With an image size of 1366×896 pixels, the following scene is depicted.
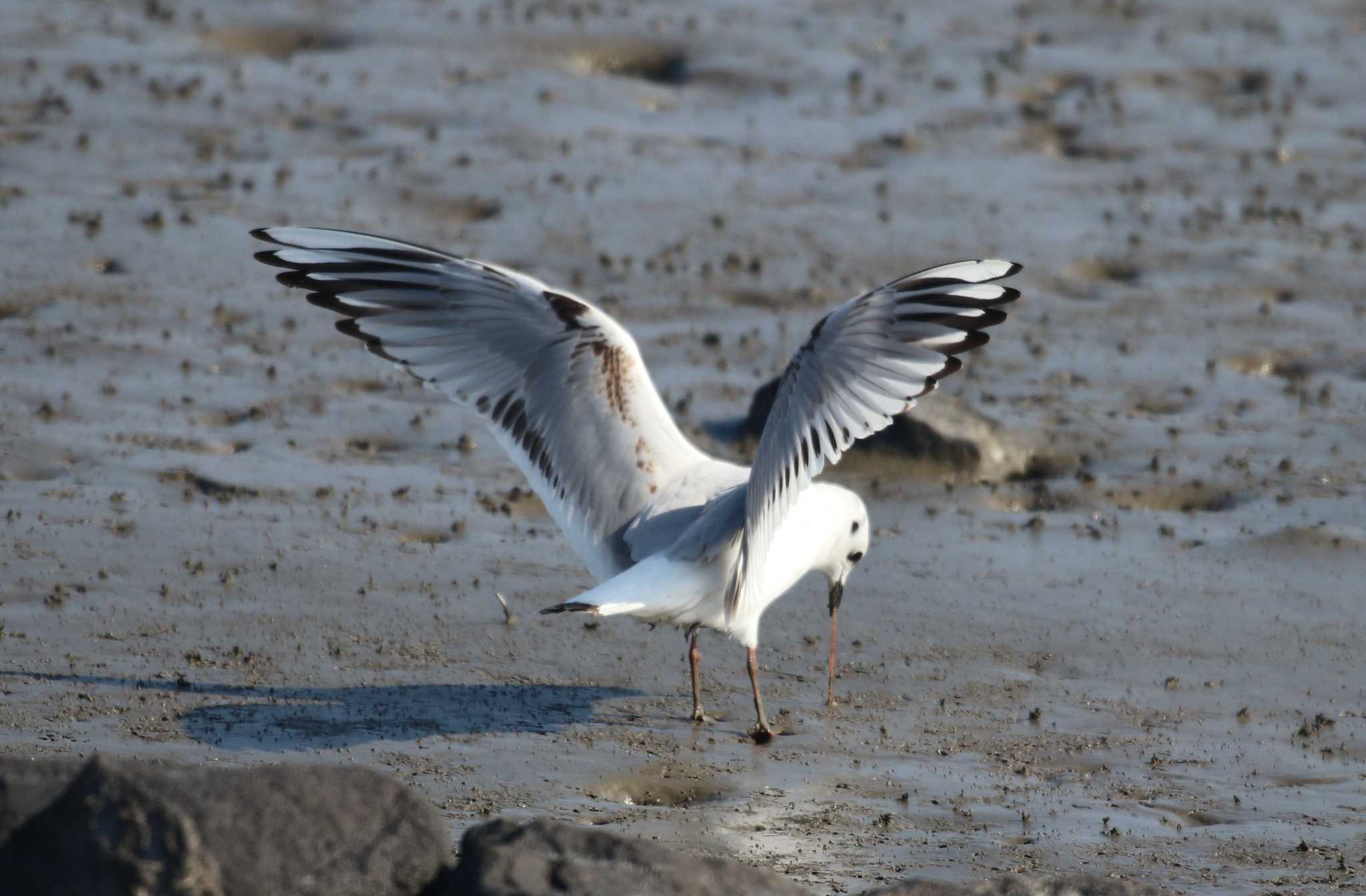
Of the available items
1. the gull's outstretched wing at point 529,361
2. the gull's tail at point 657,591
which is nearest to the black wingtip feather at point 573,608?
the gull's tail at point 657,591

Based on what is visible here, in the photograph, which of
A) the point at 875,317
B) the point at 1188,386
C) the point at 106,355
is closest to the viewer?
the point at 875,317

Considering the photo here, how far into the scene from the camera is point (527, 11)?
14508 millimetres

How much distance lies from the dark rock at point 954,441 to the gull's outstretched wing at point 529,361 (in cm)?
211

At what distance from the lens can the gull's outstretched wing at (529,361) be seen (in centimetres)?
634

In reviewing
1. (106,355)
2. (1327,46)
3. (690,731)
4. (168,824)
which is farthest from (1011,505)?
(1327,46)

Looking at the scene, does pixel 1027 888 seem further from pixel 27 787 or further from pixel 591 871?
pixel 27 787

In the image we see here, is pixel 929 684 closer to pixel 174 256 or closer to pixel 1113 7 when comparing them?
pixel 174 256

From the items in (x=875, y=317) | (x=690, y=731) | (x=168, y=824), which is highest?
(x=875, y=317)

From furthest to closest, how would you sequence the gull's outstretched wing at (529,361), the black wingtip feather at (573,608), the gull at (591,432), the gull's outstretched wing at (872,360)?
the gull's outstretched wing at (529,361) → the gull at (591,432) → the gull's outstretched wing at (872,360) → the black wingtip feather at (573,608)

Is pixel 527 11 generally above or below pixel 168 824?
above

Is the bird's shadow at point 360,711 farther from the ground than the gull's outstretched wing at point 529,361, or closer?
closer

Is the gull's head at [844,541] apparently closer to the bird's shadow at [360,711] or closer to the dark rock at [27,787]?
the bird's shadow at [360,711]

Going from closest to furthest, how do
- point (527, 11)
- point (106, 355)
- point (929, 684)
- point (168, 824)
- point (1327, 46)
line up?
1. point (168, 824)
2. point (929, 684)
3. point (106, 355)
4. point (527, 11)
5. point (1327, 46)

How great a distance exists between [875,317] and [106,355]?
15.2 ft
